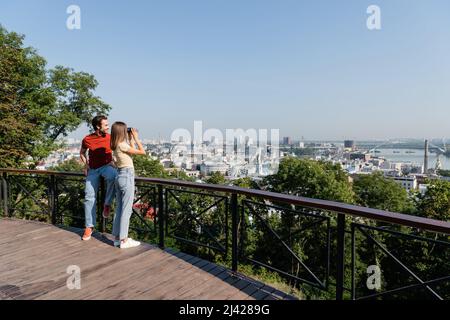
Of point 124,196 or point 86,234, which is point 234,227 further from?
point 86,234

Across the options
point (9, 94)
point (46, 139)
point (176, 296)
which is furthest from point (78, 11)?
point (46, 139)

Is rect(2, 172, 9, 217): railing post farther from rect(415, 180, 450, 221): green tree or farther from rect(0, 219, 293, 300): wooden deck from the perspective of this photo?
rect(415, 180, 450, 221): green tree

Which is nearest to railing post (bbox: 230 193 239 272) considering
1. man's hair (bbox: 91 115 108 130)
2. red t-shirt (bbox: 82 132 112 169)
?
red t-shirt (bbox: 82 132 112 169)

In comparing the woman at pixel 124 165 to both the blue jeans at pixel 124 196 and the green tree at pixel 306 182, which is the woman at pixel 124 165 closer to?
the blue jeans at pixel 124 196

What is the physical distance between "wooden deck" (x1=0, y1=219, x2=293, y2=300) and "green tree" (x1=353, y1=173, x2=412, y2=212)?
20715 mm

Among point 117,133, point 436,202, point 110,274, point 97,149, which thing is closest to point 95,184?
point 97,149

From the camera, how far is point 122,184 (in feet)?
11.2

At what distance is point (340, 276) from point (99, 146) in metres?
3.08

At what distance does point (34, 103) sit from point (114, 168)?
12.3m

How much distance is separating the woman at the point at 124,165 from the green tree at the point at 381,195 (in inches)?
821

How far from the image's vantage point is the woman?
3.34 meters

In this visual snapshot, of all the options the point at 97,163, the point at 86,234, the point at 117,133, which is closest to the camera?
the point at 117,133

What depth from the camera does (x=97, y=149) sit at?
3.73m
